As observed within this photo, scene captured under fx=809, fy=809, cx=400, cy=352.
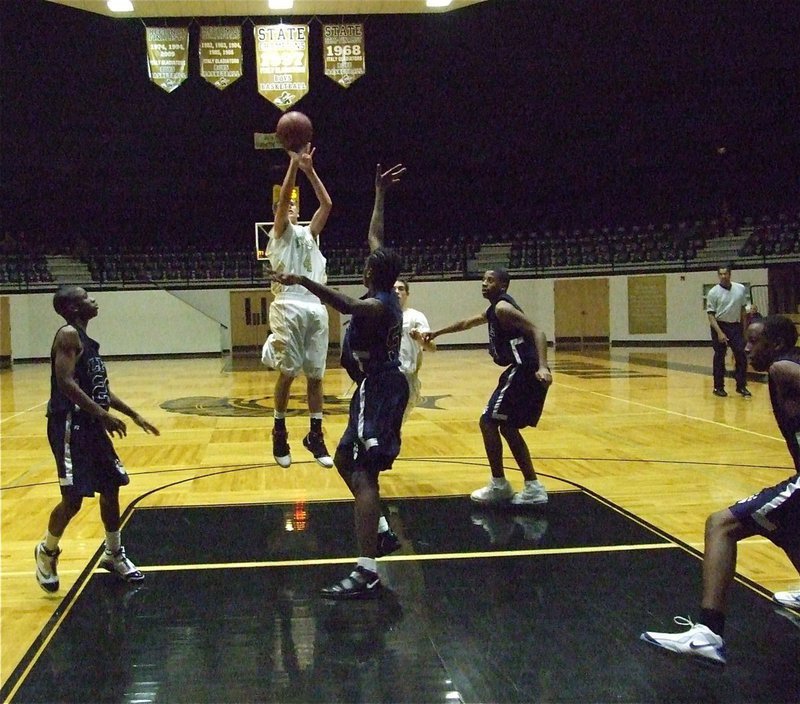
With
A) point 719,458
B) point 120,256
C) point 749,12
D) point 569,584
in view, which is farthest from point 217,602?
point 120,256

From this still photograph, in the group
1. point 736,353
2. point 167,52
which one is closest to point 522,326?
point 736,353

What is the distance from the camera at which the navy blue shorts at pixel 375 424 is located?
3.59 meters

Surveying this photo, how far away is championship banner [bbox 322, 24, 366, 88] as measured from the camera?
12.6 m

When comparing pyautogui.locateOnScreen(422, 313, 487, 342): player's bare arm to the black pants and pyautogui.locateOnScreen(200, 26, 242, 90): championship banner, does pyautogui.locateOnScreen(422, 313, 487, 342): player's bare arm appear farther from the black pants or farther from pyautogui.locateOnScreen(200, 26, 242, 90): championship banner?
pyautogui.locateOnScreen(200, 26, 242, 90): championship banner

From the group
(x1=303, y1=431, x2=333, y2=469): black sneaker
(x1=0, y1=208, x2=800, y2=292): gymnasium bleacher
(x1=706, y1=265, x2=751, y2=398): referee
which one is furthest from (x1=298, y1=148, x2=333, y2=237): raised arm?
(x1=0, y1=208, x2=800, y2=292): gymnasium bleacher

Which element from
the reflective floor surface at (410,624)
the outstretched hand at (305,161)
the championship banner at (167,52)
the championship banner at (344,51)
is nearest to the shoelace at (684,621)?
the reflective floor surface at (410,624)

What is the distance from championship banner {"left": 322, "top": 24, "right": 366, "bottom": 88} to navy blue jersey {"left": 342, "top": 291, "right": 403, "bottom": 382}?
9.74m

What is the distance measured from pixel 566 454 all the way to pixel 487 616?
3719 millimetres

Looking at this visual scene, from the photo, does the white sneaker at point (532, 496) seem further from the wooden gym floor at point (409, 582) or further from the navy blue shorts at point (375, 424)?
the navy blue shorts at point (375, 424)

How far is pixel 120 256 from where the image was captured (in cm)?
2216

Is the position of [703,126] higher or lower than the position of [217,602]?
higher

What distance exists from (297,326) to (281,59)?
8.09 meters

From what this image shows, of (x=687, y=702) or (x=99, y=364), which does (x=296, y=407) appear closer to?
(x=99, y=364)

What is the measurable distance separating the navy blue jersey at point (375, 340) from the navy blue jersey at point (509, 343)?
1413 millimetres
